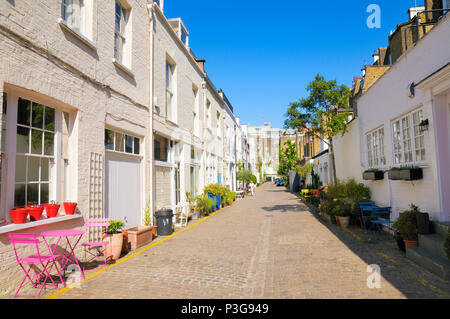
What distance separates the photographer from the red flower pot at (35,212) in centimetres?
483

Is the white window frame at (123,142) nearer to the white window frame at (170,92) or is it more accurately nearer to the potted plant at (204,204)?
the white window frame at (170,92)

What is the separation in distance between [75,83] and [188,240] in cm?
477

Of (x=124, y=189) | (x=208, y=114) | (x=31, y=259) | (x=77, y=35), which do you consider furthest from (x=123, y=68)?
(x=208, y=114)

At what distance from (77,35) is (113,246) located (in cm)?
430

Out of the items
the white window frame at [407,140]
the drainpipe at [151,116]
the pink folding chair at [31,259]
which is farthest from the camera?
the drainpipe at [151,116]

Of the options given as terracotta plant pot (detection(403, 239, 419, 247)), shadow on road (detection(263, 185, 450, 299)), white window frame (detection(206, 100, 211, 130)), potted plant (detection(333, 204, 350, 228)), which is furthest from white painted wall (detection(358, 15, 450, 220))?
white window frame (detection(206, 100, 211, 130))

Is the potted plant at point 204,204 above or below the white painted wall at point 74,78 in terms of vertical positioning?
below

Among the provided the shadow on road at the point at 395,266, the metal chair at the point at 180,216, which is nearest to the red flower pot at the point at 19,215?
the shadow on road at the point at 395,266

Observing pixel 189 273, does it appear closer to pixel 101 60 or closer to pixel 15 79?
pixel 15 79

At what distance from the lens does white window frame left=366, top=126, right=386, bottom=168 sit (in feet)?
30.6

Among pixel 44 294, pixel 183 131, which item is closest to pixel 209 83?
pixel 183 131

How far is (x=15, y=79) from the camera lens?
4.51 metres

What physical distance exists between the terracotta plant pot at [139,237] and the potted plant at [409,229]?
586 cm

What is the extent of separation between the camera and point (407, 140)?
7.56 m
